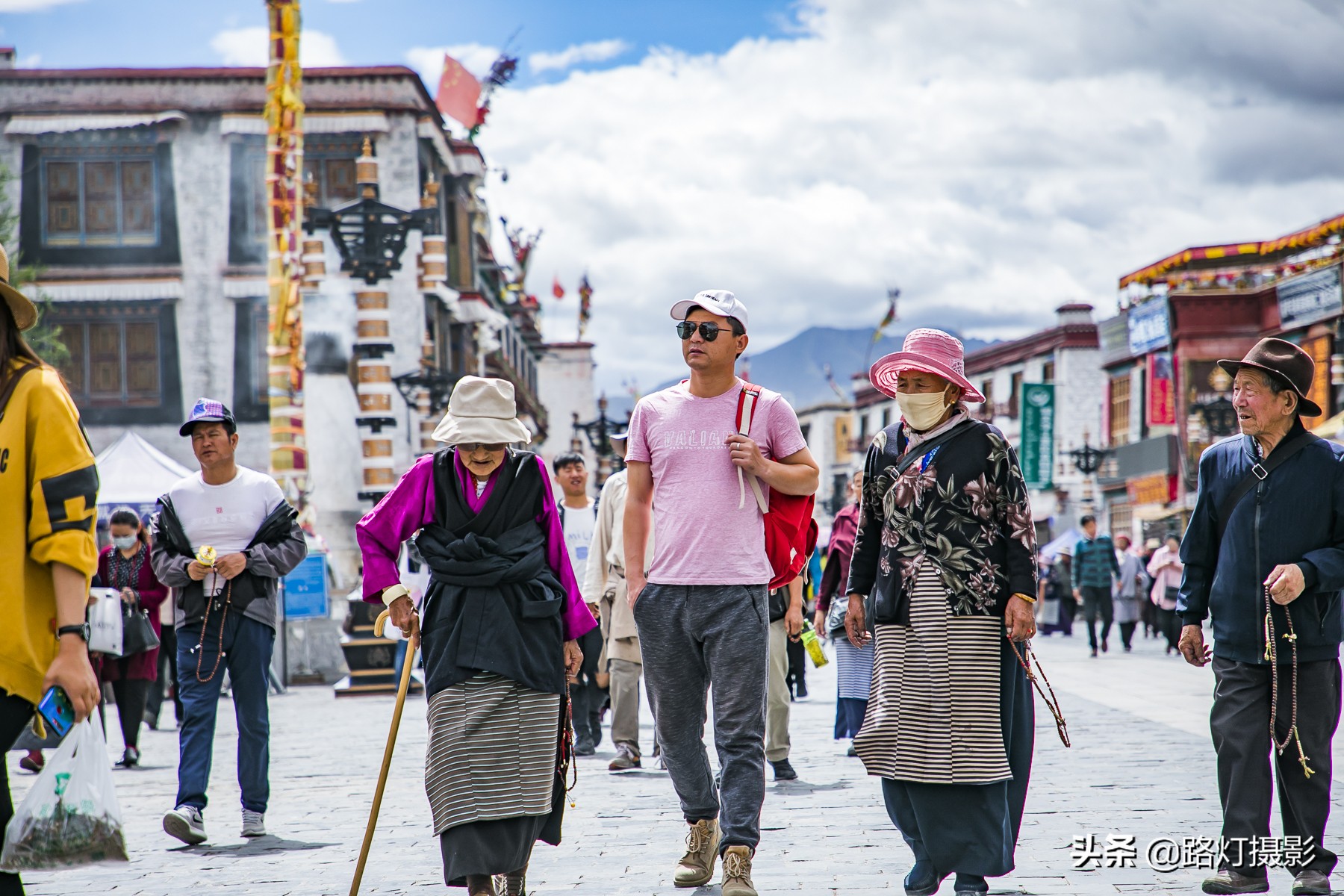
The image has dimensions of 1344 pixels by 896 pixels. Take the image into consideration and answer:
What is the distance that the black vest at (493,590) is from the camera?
5281 millimetres

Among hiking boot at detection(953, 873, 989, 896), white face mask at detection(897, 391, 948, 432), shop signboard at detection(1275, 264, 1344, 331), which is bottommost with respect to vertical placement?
hiking boot at detection(953, 873, 989, 896)

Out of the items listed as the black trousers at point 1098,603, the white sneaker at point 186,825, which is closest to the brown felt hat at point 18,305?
the white sneaker at point 186,825

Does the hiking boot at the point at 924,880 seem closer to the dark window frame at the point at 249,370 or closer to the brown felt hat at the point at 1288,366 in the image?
the brown felt hat at the point at 1288,366

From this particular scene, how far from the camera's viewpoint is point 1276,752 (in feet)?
18.0

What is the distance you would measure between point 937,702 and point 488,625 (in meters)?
1.57

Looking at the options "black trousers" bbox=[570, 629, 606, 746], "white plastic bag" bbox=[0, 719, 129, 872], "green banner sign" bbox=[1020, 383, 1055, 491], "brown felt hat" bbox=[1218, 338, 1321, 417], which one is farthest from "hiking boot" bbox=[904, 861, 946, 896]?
"green banner sign" bbox=[1020, 383, 1055, 491]

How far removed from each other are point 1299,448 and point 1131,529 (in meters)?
43.7

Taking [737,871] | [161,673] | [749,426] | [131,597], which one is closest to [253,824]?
[737,871]

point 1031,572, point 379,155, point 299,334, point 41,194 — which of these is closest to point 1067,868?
point 1031,572

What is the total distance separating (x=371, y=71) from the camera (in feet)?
110

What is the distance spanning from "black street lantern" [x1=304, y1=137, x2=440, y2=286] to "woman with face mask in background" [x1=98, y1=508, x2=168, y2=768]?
737 cm

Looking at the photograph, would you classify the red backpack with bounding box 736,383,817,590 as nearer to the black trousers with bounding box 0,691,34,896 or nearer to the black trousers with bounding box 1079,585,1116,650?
the black trousers with bounding box 0,691,34,896

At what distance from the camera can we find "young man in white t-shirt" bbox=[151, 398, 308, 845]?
281 inches

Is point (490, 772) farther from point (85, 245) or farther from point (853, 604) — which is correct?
point (85, 245)
